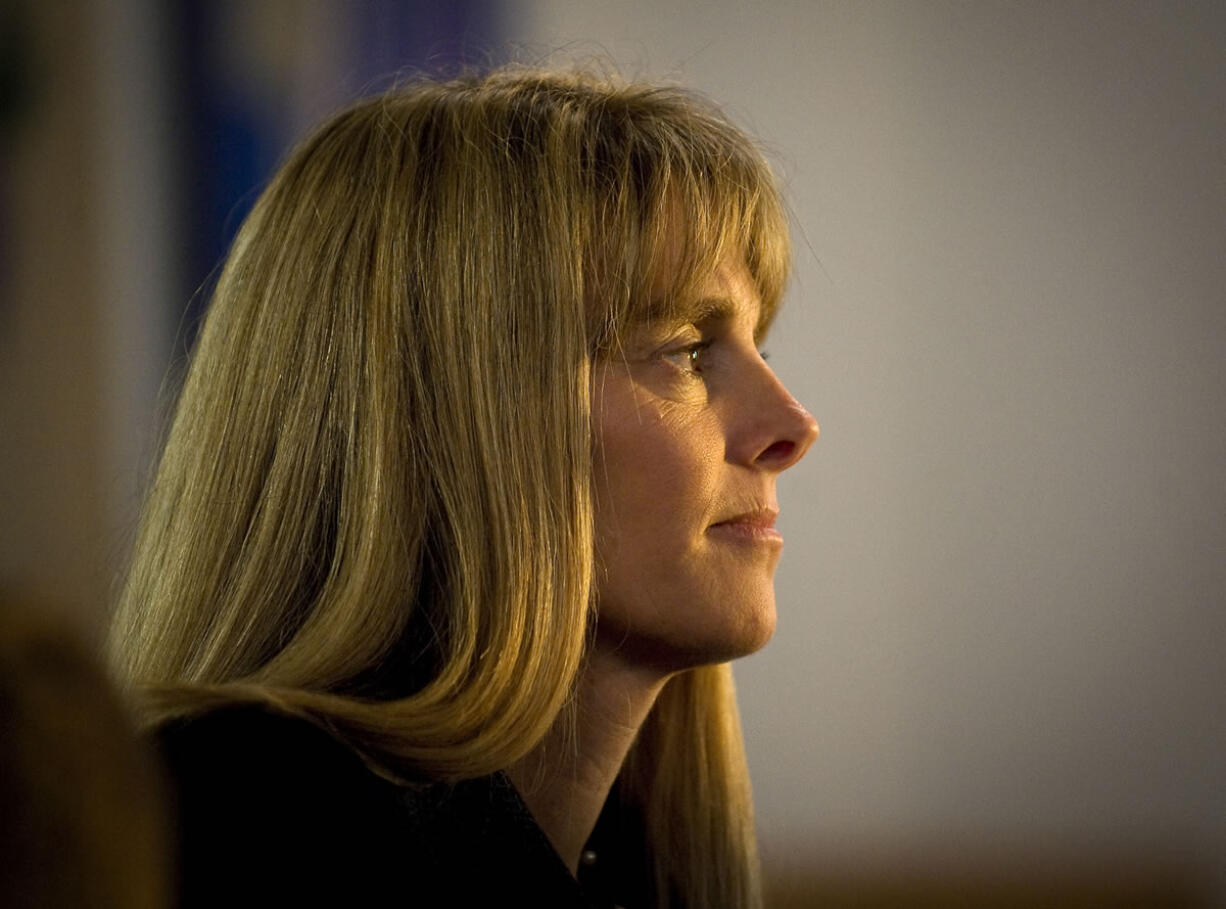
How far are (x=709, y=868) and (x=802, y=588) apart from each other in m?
1.22

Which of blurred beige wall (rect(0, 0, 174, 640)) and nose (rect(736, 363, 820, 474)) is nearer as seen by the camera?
nose (rect(736, 363, 820, 474))

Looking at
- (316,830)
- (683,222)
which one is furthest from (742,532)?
(316,830)

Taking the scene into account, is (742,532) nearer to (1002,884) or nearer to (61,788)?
(61,788)

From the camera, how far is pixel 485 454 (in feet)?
3.29

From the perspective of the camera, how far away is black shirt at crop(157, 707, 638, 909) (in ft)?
2.38

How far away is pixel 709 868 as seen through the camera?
1358 millimetres

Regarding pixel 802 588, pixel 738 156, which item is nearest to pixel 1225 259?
pixel 802 588

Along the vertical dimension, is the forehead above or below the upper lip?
above

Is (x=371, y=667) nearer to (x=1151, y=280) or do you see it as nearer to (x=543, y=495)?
(x=543, y=495)

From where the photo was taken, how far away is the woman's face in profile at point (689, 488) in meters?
1.05

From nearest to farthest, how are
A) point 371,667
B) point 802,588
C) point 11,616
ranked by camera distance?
point 11,616 → point 371,667 → point 802,588

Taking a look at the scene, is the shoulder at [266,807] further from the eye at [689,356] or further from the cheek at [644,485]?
the eye at [689,356]

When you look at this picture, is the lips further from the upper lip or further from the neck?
the neck

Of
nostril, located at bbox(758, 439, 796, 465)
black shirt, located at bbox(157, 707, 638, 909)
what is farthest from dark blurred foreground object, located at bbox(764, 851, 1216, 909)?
black shirt, located at bbox(157, 707, 638, 909)
